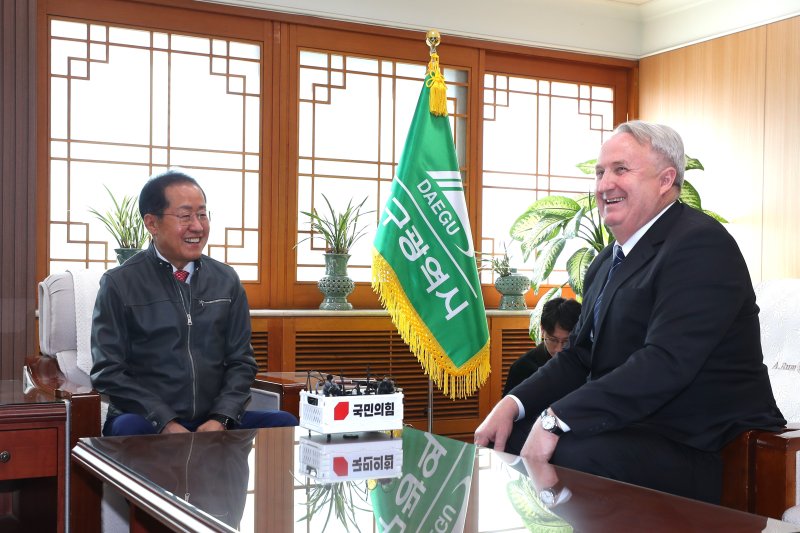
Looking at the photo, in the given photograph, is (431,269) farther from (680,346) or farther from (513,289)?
(680,346)

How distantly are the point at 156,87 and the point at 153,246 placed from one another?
1941 mm

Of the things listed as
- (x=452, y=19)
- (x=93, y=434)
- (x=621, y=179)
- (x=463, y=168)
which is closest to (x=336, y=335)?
(x=463, y=168)

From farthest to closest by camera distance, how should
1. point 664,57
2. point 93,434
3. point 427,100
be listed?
point 664,57 < point 427,100 < point 93,434

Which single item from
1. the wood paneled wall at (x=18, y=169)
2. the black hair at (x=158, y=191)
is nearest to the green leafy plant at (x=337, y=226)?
the wood paneled wall at (x=18, y=169)

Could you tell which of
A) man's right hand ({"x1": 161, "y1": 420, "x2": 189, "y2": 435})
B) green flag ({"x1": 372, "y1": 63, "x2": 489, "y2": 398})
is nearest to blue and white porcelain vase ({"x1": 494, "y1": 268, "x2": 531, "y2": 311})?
green flag ({"x1": 372, "y1": 63, "x2": 489, "y2": 398})

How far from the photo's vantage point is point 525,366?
3.16m

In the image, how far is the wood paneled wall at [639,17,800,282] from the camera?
4.61 metres

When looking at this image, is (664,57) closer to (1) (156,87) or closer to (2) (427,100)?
(2) (427,100)

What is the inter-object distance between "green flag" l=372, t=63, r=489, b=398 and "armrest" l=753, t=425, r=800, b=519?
2.00 m

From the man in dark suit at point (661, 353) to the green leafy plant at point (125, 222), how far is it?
2.45m

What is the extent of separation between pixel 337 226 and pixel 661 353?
Answer: 9.41 ft

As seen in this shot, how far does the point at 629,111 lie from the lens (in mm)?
5645

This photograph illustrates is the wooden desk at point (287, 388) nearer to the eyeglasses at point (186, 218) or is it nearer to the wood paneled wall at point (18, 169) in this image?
the eyeglasses at point (186, 218)

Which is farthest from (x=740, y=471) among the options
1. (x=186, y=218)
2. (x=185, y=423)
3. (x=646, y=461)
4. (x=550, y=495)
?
(x=186, y=218)
